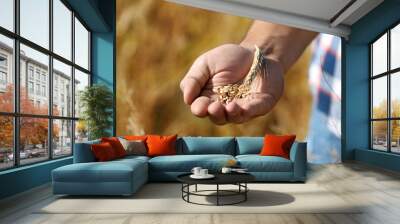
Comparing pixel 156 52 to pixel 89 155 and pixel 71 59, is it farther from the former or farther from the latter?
pixel 89 155

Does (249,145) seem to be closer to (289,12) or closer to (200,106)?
A: (200,106)

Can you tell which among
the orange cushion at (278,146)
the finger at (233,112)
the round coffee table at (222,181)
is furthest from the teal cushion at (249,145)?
the round coffee table at (222,181)

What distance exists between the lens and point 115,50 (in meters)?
8.10

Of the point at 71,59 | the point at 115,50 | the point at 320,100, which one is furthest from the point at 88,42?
the point at 320,100

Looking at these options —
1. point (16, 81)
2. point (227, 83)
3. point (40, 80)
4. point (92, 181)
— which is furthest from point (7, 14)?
point (227, 83)

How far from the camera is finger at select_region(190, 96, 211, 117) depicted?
7879 mm

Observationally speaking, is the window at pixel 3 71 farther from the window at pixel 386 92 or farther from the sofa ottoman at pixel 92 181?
the window at pixel 386 92

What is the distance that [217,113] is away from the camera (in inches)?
310

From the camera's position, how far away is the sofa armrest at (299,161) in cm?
598

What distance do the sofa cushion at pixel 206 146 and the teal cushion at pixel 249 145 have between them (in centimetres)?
11

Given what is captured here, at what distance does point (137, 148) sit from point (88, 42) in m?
3.08

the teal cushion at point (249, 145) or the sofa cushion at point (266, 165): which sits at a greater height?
the teal cushion at point (249, 145)

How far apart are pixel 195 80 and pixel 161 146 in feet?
6.08

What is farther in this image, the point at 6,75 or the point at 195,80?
the point at 195,80
